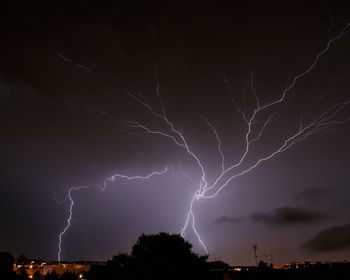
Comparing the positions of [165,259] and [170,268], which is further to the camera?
[165,259]

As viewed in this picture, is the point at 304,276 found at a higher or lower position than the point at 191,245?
lower

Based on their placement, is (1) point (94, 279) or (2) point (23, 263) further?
(2) point (23, 263)

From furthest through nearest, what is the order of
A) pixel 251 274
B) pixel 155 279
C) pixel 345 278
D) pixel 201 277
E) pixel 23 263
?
pixel 23 263 < pixel 251 274 < pixel 345 278 < pixel 201 277 < pixel 155 279

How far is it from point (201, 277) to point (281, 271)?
266 inches

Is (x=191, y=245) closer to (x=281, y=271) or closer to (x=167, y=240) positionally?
(x=167, y=240)

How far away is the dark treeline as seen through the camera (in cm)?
2131

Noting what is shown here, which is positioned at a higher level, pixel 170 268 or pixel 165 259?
pixel 165 259

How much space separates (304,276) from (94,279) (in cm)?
1274

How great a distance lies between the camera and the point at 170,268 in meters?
21.0

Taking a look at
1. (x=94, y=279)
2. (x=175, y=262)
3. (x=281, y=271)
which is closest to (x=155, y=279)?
(x=175, y=262)

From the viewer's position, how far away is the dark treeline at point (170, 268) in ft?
69.9

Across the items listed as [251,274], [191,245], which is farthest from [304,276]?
[191,245]

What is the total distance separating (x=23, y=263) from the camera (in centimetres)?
4141

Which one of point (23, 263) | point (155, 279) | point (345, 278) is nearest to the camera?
point (155, 279)
